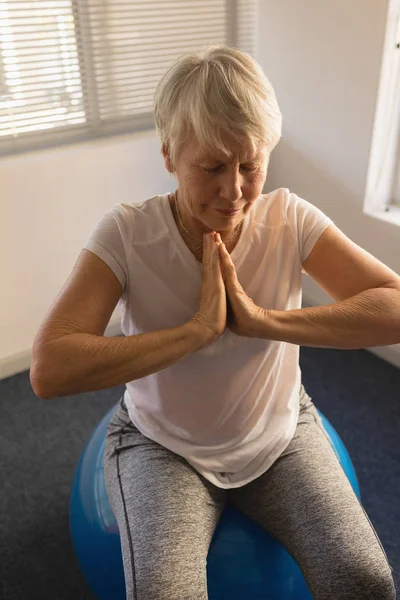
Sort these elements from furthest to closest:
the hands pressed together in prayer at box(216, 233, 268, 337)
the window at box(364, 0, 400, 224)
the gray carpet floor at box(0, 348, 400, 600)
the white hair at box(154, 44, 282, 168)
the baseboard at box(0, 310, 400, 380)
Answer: the baseboard at box(0, 310, 400, 380) → the window at box(364, 0, 400, 224) → the gray carpet floor at box(0, 348, 400, 600) → the hands pressed together in prayer at box(216, 233, 268, 337) → the white hair at box(154, 44, 282, 168)

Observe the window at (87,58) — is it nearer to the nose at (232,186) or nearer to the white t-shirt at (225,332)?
the white t-shirt at (225,332)

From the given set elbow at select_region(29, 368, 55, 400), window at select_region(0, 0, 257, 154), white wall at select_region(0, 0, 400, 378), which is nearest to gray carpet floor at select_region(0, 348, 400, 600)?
white wall at select_region(0, 0, 400, 378)

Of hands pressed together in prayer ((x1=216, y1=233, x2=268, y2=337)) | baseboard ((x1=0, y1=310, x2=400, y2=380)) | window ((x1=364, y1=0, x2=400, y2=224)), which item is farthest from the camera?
baseboard ((x1=0, y1=310, x2=400, y2=380))

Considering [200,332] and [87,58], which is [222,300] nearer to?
[200,332]

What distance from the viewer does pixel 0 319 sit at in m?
2.38

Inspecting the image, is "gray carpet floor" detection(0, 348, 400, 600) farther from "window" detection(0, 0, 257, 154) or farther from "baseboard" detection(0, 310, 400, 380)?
"window" detection(0, 0, 257, 154)

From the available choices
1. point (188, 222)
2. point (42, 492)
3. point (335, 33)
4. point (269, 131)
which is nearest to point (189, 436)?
point (188, 222)

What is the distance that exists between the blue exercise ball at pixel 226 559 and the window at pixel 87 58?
1.58 metres

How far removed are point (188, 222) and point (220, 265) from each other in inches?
5.3

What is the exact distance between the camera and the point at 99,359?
105 cm

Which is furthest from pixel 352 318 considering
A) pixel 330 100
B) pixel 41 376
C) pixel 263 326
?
pixel 330 100

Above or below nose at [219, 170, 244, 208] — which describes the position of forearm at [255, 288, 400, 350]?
below

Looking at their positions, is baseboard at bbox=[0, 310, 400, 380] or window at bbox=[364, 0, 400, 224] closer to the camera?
window at bbox=[364, 0, 400, 224]

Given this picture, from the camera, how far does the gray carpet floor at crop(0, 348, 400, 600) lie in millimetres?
1635
